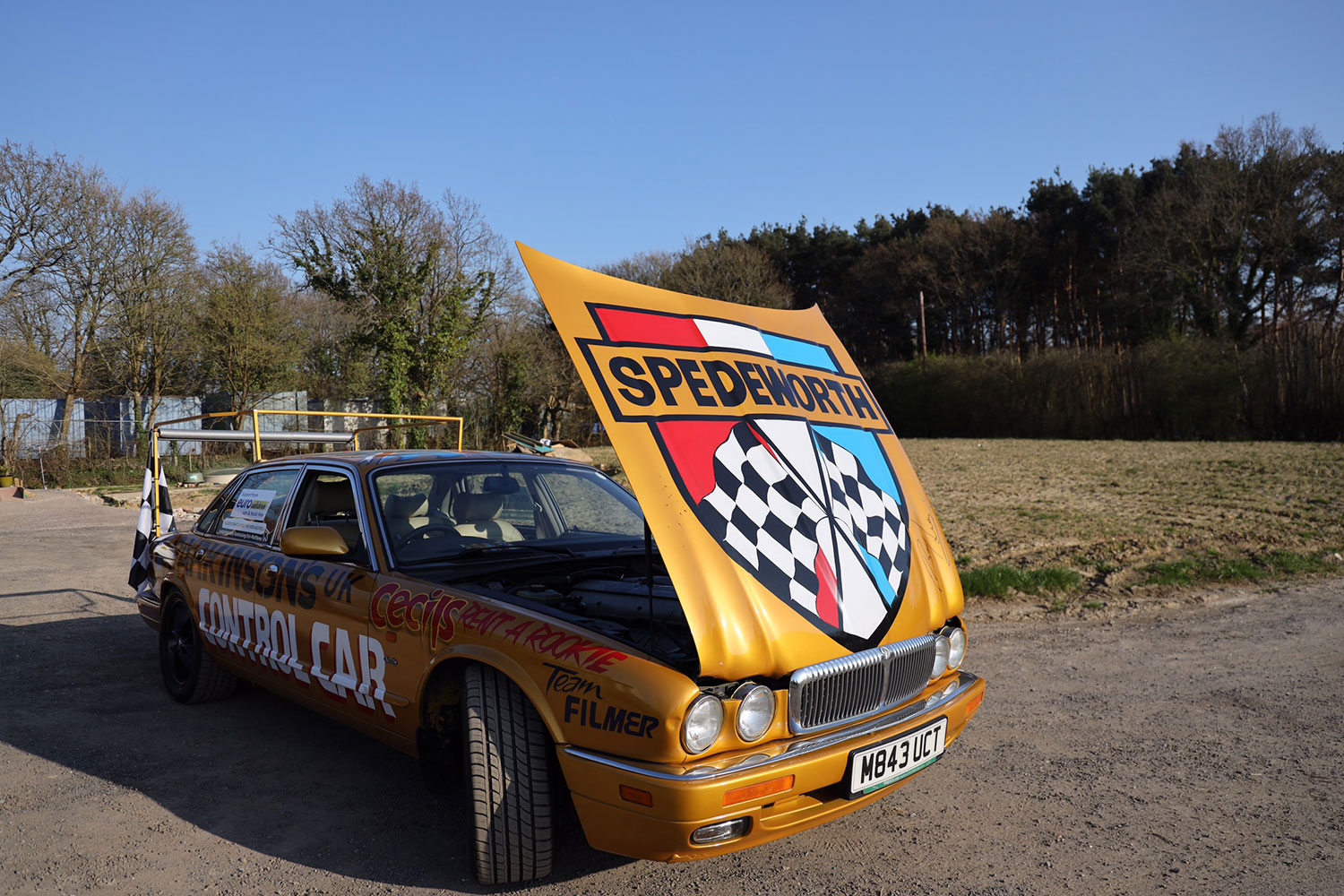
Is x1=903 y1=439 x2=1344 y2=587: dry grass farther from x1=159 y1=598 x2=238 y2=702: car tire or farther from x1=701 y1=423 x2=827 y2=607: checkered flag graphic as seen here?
x1=159 y1=598 x2=238 y2=702: car tire

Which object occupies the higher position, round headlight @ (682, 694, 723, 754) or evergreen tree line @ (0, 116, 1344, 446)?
evergreen tree line @ (0, 116, 1344, 446)

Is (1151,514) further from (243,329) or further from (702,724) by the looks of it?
(243,329)

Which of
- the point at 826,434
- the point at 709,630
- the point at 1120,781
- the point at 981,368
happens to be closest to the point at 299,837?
the point at 709,630

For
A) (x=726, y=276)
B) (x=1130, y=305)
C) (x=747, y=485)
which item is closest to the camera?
(x=747, y=485)

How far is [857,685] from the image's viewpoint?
9.45ft

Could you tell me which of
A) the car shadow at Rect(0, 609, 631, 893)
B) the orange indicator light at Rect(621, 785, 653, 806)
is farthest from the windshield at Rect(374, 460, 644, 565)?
the orange indicator light at Rect(621, 785, 653, 806)

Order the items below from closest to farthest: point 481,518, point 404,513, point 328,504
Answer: point 404,513, point 481,518, point 328,504

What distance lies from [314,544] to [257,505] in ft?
4.60

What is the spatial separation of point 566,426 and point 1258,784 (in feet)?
111

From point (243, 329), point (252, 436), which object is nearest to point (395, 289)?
point (243, 329)

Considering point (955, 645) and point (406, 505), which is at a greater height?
point (406, 505)

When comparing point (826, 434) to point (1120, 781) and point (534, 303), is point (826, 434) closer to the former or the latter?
point (1120, 781)

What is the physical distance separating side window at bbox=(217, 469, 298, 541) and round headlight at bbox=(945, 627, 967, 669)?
334 cm

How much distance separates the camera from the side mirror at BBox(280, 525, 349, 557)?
3578 mm
